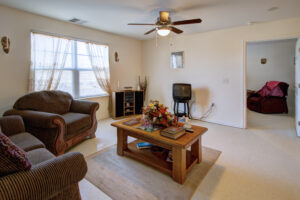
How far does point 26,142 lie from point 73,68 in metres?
2.52

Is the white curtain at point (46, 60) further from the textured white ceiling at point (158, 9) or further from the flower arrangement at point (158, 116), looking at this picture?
the flower arrangement at point (158, 116)

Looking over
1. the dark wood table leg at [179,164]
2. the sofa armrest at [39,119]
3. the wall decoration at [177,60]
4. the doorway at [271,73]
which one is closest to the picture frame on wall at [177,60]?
the wall decoration at [177,60]

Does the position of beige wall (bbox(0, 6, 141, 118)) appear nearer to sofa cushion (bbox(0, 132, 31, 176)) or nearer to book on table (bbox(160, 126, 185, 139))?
sofa cushion (bbox(0, 132, 31, 176))

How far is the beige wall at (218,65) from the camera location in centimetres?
362

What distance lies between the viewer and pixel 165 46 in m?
5.11

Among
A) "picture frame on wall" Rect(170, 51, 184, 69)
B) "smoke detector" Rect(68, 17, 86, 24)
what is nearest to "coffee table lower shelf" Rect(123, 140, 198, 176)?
"smoke detector" Rect(68, 17, 86, 24)

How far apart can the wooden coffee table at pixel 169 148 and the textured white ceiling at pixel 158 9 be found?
201 centimetres

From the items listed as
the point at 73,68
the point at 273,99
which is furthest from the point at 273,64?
the point at 73,68

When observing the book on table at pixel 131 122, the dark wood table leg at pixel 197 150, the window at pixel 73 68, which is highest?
the window at pixel 73 68

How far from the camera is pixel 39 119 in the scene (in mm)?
2324

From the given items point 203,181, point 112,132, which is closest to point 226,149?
point 203,181

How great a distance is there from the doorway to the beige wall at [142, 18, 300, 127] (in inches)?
35.4

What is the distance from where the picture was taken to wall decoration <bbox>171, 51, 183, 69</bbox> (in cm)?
480

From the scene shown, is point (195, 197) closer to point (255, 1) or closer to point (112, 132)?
point (112, 132)
